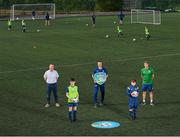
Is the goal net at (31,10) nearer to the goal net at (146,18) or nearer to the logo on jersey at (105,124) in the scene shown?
the goal net at (146,18)

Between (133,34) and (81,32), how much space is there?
288 inches

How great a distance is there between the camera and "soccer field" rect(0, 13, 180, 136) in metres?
17.0

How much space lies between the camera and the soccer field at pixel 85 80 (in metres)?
17.0

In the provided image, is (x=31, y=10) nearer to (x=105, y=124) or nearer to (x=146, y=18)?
(x=146, y=18)

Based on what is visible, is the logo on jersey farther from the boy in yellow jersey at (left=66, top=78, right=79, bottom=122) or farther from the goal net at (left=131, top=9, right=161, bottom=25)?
the goal net at (left=131, top=9, right=161, bottom=25)

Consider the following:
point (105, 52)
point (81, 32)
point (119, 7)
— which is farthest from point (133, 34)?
point (119, 7)

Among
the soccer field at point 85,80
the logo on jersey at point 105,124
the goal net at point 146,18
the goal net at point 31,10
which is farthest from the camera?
the goal net at point 31,10

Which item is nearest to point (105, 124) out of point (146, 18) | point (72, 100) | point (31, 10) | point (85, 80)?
point (72, 100)

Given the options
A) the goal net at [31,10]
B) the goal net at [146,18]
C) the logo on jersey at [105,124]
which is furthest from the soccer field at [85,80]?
the goal net at [31,10]

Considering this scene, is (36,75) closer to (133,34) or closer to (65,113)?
(65,113)

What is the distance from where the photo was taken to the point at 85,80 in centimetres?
2559

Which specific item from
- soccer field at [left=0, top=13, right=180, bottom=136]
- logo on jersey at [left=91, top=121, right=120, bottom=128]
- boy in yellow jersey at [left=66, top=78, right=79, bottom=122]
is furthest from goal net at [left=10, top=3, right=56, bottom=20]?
logo on jersey at [left=91, top=121, right=120, bottom=128]

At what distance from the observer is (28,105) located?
20.1 metres

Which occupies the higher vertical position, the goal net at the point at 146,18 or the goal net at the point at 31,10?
the goal net at the point at 31,10
